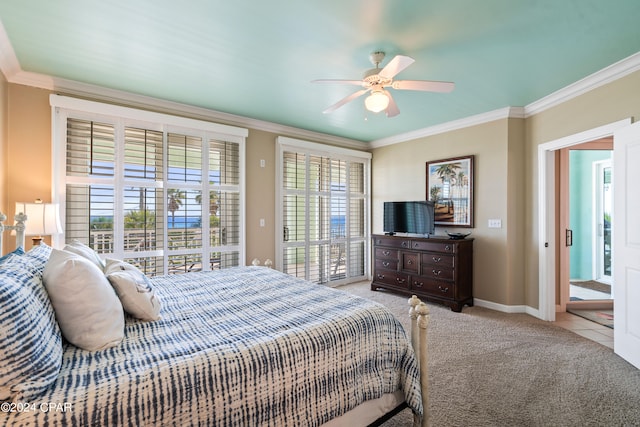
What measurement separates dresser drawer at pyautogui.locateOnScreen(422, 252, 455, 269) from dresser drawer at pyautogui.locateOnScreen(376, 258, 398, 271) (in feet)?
1.59

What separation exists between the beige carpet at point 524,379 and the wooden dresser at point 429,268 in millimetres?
636

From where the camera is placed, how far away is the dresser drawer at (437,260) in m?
3.93

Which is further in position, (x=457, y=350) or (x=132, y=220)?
(x=132, y=220)

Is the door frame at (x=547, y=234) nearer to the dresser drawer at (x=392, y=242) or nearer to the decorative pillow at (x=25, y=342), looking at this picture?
the dresser drawer at (x=392, y=242)

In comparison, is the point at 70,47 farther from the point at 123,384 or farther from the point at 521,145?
the point at 521,145

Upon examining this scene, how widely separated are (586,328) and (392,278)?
7.56 ft

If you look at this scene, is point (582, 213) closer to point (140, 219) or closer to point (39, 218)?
point (140, 219)

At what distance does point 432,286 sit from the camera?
4.11 metres

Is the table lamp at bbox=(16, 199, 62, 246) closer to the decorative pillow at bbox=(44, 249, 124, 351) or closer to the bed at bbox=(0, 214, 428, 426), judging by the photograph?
the bed at bbox=(0, 214, 428, 426)

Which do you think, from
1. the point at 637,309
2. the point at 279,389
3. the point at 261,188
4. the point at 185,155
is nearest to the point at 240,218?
the point at 261,188

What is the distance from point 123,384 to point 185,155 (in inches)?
127

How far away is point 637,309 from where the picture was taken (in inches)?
96.1

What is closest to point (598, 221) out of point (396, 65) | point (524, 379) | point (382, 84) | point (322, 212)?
point (524, 379)

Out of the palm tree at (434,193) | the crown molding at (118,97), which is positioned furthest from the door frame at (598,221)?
the crown molding at (118,97)
